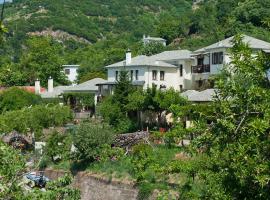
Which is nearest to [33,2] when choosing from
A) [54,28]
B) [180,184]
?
[54,28]

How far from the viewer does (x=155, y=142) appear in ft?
133

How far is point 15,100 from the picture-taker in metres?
60.6

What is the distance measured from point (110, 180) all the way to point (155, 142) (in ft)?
18.0

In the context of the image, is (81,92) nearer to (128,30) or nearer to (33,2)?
(128,30)

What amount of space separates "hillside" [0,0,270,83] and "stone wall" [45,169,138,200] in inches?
1579

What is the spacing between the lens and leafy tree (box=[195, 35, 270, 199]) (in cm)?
1174

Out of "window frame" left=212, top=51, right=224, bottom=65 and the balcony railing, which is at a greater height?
"window frame" left=212, top=51, right=224, bottom=65

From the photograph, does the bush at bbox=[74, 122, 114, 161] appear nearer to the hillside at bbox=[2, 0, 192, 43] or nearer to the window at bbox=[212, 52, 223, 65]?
the window at bbox=[212, 52, 223, 65]

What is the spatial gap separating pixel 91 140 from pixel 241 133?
27.1 metres

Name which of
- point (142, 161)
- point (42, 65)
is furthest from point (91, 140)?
point (42, 65)

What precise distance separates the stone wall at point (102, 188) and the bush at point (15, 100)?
853 inches

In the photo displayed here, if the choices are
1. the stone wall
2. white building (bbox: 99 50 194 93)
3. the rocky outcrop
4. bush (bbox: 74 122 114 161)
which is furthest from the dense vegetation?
the rocky outcrop

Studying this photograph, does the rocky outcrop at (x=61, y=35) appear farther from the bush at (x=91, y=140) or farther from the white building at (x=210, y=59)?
the bush at (x=91, y=140)

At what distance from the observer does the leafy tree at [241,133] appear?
38.5 feet
